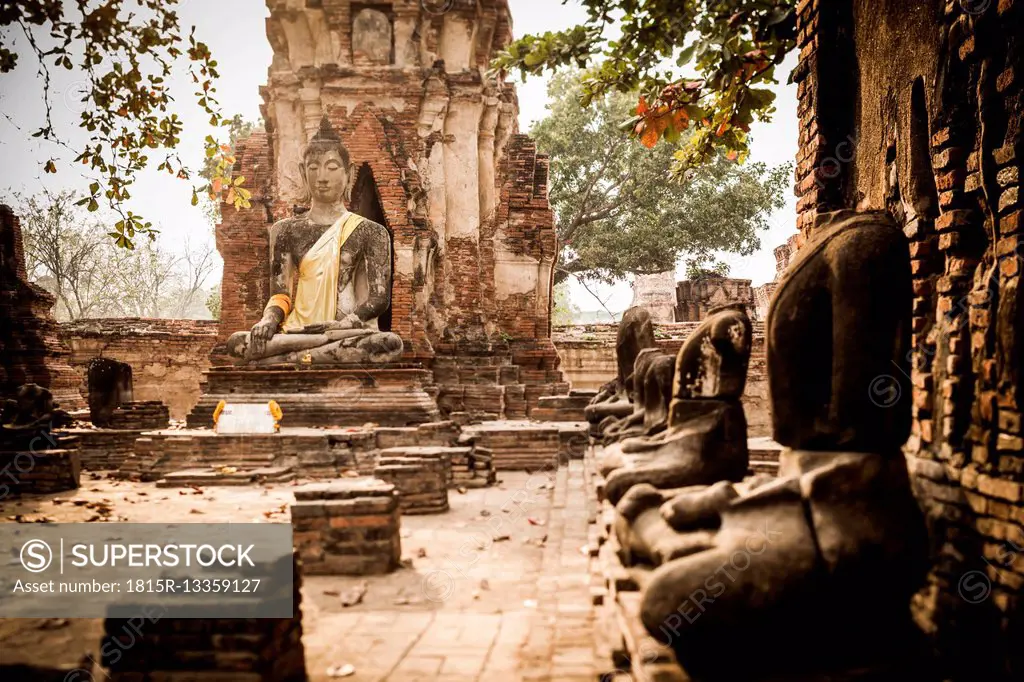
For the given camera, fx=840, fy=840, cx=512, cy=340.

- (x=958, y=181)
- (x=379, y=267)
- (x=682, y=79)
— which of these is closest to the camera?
(x=958, y=181)

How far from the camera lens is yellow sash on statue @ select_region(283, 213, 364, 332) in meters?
12.7

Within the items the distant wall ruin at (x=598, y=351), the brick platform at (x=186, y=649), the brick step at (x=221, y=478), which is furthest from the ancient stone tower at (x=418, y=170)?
the brick platform at (x=186, y=649)

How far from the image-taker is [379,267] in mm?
12961

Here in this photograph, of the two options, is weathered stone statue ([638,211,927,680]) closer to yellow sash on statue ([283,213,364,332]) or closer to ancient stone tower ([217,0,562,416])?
yellow sash on statue ([283,213,364,332])

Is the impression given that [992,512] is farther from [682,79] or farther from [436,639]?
[682,79]

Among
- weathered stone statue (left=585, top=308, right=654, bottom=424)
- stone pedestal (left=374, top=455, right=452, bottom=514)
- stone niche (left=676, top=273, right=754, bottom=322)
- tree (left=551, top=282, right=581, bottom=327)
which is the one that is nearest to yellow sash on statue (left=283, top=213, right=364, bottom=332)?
weathered stone statue (left=585, top=308, right=654, bottom=424)

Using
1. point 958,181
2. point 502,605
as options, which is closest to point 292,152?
point 502,605

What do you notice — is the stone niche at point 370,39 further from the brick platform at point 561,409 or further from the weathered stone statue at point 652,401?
the weathered stone statue at point 652,401

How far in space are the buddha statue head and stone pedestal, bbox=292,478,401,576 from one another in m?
8.40

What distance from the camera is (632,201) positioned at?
88.9 ft

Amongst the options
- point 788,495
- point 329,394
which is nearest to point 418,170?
point 329,394

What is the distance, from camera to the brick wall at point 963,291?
309 cm

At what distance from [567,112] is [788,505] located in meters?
26.1

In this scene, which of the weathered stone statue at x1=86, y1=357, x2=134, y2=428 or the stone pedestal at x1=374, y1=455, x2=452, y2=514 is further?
the weathered stone statue at x1=86, y1=357, x2=134, y2=428
